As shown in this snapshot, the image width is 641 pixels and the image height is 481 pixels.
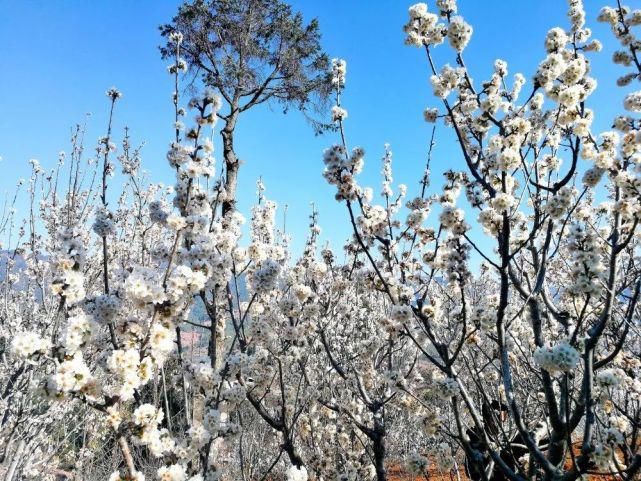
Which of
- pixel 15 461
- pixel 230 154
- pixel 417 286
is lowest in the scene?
pixel 15 461

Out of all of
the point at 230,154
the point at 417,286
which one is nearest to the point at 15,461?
the point at 417,286

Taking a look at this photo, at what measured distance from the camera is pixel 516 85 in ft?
14.4

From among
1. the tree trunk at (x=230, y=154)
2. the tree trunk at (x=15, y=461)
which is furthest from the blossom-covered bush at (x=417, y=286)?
the tree trunk at (x=230, y=154)

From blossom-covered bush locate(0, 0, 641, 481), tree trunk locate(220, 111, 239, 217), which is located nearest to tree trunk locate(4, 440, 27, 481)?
blossom-covered bush locate(0, 0, 641, 481)

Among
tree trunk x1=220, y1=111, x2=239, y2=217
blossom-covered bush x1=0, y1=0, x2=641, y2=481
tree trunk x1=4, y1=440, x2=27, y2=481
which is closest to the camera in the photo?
blossom-covered bush x1=0, y1=0, x2=641, y2=481

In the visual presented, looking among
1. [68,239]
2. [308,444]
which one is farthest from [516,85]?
[308,444]

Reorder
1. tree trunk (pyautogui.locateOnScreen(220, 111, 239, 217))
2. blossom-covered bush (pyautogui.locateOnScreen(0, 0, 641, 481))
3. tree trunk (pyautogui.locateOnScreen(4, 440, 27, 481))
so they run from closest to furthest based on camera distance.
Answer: blossom-covered bush (pyautogui.locateOnScreen(0, 0, 641, 481)) → tree trunk (pyautogui.locateOnScreen(4, 440, 27, 481)) → tree trunk (pyautogui.locateOnScreen(220, 111, 239, 217))

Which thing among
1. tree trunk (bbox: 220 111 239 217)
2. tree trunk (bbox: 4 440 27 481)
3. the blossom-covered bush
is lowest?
tree trunk (bbox: 4 440 27 481)

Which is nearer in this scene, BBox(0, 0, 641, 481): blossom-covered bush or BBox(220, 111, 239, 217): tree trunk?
BBox(0, 0, 641, 481): blossom-covered bush

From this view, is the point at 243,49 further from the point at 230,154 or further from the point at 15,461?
the point at 15,461

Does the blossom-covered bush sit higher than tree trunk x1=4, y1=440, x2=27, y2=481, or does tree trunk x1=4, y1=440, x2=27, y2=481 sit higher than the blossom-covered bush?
the blossom-covered bush

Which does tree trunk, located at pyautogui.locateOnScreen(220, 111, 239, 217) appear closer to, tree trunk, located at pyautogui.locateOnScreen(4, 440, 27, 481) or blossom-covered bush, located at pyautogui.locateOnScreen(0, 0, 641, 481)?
blossom-covered bush, located at pyautogui.locateOnScreen(0, 0, 641, 481)

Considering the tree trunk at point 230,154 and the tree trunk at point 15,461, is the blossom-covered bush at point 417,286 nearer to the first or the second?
the tree trunk at point 15,461

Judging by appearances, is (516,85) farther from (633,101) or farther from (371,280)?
(371,280)
